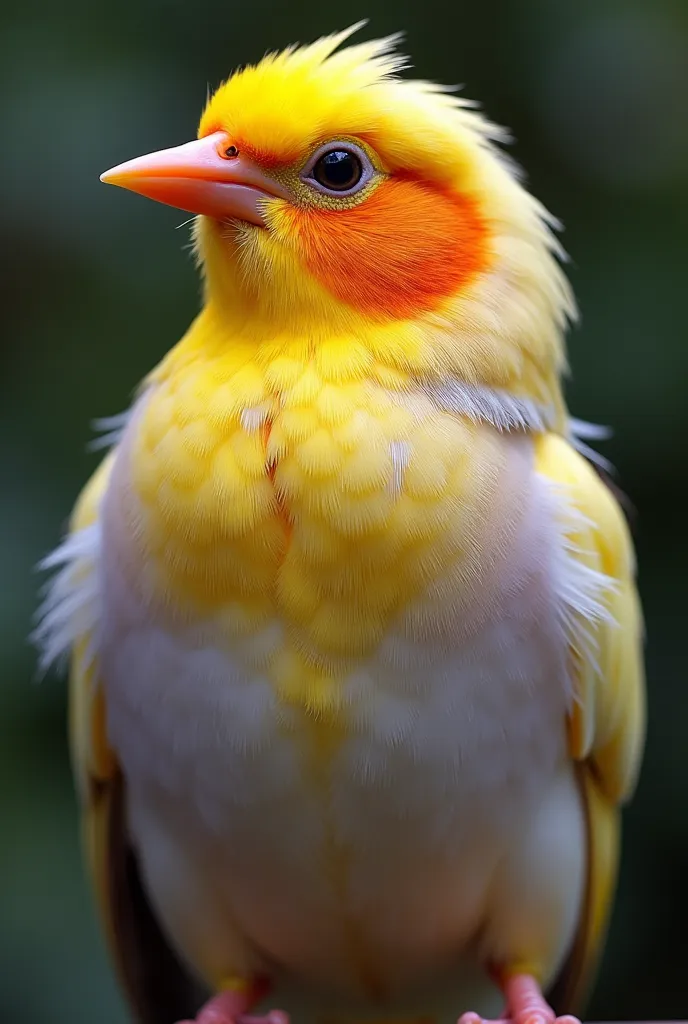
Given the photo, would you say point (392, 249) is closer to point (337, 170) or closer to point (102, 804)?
point (337, 170)

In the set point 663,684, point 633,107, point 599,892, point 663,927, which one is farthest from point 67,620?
point 633,107

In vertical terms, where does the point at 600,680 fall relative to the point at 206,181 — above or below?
below

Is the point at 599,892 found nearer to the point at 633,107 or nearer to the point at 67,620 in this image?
the point at 67,620

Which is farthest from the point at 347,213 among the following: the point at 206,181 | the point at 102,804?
the point at 102,804

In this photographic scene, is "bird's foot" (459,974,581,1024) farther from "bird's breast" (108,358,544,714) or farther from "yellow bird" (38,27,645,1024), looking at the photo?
"bird's breast" (108,358,544,714)

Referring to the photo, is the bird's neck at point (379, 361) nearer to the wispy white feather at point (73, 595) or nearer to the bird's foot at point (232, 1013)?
the wispy white feather at point (73, 595)
